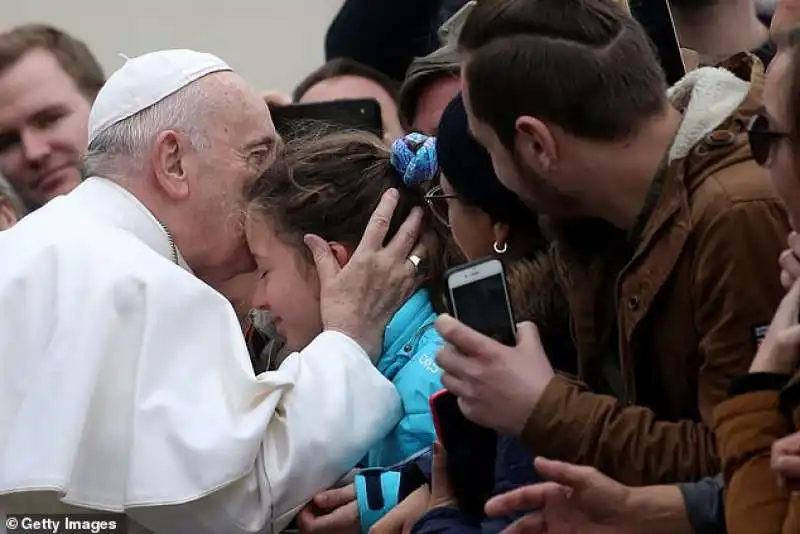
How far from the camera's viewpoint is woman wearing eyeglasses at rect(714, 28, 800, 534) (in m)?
1.69

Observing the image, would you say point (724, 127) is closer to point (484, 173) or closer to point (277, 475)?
point (484, 173)

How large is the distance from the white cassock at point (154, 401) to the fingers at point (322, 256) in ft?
Answer: 0.42

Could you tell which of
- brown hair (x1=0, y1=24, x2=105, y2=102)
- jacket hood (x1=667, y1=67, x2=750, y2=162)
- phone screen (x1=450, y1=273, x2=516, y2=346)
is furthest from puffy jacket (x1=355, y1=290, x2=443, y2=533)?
brown hair (x1=0, y1=24, x2=105, y2=102)

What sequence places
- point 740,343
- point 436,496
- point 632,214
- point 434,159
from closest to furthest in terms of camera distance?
point 740,343, point 632,214, point 436,496, point 434,159

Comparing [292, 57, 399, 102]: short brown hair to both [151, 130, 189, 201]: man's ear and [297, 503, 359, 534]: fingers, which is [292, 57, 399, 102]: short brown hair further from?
[297, 503, 359, 534]: fingers

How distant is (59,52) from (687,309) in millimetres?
2516

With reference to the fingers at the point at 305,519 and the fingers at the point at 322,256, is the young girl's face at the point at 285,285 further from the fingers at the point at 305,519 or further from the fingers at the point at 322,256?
the fingers at the point at 305,519

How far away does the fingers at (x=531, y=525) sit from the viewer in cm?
195

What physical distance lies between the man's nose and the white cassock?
120cm

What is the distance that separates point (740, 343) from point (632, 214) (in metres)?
0.24

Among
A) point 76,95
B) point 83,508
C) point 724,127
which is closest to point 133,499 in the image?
point 83,508

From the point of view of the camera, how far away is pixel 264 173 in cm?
284

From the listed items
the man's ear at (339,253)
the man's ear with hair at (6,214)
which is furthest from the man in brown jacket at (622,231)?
the man's ear with hair at (6,214)

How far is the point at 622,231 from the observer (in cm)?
206
